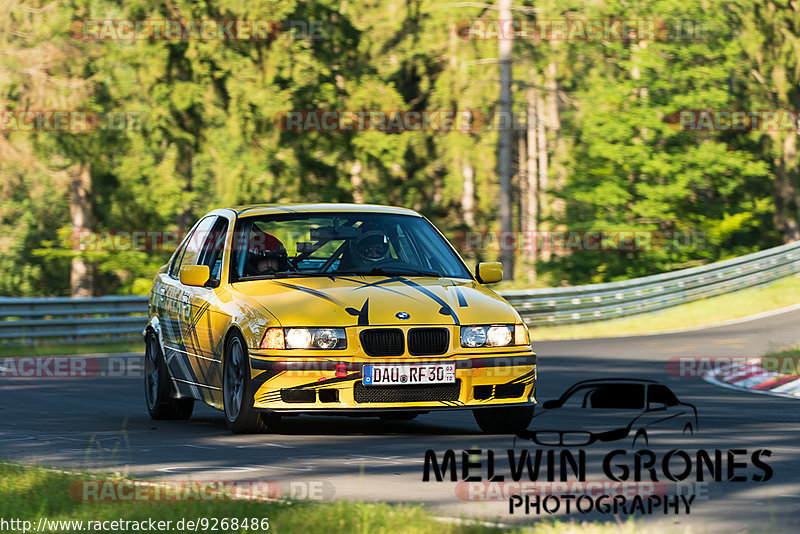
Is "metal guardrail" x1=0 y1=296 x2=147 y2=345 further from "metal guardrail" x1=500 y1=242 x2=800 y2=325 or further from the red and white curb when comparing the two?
the red and white curb

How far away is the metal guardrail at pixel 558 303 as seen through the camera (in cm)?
2464

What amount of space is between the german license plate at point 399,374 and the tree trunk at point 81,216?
36.6m

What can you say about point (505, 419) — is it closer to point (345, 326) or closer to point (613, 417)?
point (345, 326)

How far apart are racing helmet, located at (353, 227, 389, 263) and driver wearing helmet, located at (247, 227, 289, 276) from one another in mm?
578

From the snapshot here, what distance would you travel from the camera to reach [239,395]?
1023 centimetres

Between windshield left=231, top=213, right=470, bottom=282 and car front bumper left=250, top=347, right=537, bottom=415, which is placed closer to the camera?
car front bumper left=250, top=347, right=537, bottom=415

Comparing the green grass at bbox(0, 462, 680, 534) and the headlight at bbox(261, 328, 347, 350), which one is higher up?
the headlight at bbox(261, 328, 347, 350)

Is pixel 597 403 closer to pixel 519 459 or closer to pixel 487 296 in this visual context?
pixel 487 296

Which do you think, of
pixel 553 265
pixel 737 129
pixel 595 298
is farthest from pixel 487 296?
pixel 737 129
